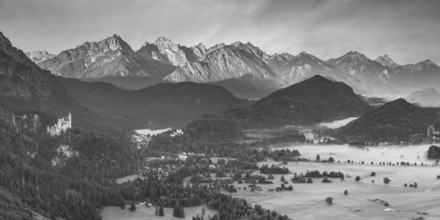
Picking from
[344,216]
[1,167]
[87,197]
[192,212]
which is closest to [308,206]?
[344,216]

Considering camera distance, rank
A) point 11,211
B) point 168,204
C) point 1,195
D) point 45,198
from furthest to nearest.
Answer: point 168,204
point 45,198
point 1,195
point 11,211

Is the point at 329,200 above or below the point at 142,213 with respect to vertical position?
above

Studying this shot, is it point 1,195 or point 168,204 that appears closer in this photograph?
point 1,195

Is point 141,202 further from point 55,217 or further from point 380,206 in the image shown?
point 380,206

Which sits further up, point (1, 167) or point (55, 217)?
point (1, 167)

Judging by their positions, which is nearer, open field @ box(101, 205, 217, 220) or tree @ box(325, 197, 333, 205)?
open field @ box(101, 205, 217, 220)

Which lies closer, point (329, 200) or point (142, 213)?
point (142, 213)

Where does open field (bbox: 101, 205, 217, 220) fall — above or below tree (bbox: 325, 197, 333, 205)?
below

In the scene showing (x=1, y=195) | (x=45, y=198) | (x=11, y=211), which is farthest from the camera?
(x=45, y=198)
